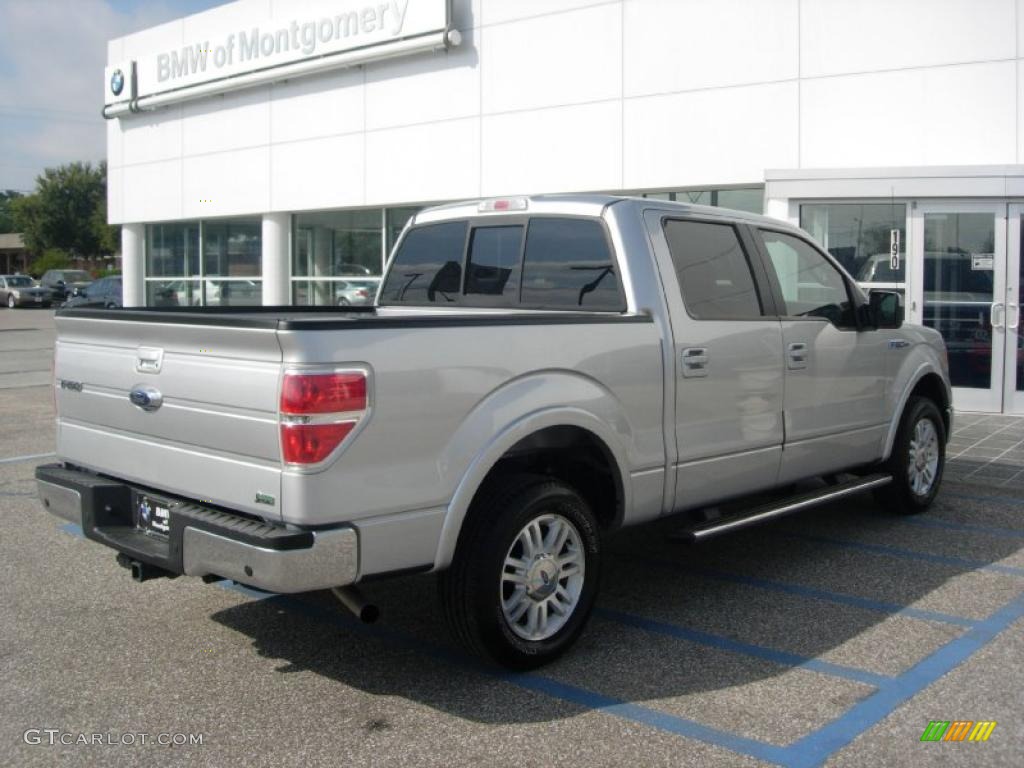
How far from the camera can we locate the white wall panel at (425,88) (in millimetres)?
16781

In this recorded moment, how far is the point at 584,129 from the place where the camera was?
1549cm

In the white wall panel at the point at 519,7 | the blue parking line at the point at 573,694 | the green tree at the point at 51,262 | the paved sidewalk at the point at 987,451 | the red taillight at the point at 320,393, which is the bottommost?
the blue parking line at the point at 573,694

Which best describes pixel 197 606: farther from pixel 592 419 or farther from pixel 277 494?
pixel 592 419

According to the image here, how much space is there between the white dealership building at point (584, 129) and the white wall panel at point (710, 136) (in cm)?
3

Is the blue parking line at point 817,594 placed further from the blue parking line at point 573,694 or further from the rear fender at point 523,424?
the blue parking line at point 573,694

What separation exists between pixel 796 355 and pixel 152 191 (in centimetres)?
2036

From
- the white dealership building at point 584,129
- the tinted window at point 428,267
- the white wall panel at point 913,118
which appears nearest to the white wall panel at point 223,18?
the white dealership building at point 584,129

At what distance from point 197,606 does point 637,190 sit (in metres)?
11.2

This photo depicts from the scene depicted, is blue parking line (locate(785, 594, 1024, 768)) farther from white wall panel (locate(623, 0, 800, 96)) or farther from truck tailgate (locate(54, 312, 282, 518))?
white wall panel (locate(623, 0, 800, 96))

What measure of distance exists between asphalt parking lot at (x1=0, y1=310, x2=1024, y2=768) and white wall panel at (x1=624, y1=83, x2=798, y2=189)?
8211 mm

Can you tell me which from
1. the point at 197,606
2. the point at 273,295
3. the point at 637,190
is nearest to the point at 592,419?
the point at 197,606

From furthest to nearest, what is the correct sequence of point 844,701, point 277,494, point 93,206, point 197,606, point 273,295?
point 93,206, point 273,295, point 197,606, point 844,701, point 277,494

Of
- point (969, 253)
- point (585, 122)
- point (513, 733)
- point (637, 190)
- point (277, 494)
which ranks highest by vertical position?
point (585, 122)

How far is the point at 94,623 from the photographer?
5.09 meters
